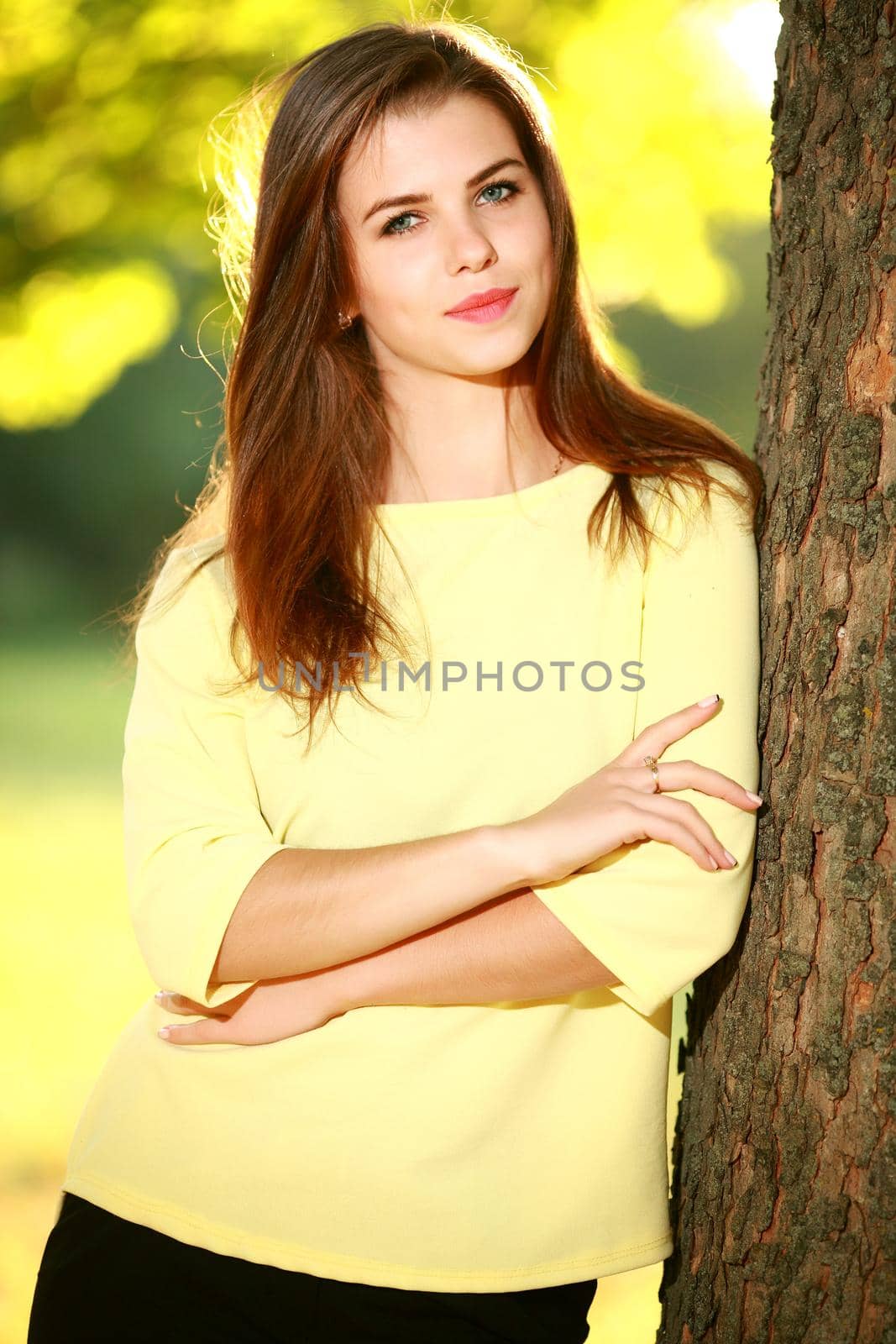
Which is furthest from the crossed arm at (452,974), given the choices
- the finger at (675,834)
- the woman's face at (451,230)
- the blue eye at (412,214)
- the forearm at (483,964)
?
the blue eye at (412,214)

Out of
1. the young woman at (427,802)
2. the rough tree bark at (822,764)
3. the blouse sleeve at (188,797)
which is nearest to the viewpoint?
the rough tree bark at (822,764)

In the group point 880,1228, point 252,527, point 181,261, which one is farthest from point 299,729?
point 181,261

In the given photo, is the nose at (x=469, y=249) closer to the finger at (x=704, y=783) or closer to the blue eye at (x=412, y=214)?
the blue eye at (x=412, y=214)

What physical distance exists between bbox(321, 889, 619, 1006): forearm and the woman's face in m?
0.75

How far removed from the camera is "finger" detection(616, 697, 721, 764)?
1589 millimetres

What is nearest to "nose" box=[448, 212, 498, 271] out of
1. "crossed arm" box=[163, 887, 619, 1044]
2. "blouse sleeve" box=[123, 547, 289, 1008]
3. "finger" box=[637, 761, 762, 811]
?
"blouse sleeve" box=[123, 547, 289, 1008]

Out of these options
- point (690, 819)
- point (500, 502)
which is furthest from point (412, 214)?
point (690, 819)

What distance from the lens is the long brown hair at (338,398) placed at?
181 cm

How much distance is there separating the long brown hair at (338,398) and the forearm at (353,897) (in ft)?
0.80

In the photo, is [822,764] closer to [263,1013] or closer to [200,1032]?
[263,1013]

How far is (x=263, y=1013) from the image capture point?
1.76 metres

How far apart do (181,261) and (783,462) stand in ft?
10.5

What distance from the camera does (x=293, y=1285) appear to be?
1705mm

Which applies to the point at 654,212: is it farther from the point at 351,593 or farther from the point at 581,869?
the point at 581,869
